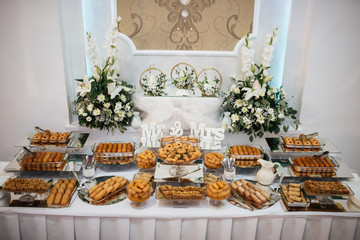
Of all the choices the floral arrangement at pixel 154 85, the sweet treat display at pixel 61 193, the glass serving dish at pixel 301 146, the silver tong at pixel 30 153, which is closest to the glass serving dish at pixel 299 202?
the glass serving dish at pixel 301 146

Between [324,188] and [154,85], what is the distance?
183 centimetres

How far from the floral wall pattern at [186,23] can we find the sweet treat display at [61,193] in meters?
1.56

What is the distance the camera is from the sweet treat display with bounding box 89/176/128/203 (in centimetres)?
233

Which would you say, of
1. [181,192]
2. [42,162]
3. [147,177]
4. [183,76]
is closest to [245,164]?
[181,192]

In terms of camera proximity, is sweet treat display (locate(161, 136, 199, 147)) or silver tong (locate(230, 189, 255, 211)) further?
sweet treat display (locate(161, 136, 199, 147))

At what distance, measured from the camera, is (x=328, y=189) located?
7.95 ft

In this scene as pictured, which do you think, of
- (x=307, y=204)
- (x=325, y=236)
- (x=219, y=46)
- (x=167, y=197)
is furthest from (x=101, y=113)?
(x=325, y=236)

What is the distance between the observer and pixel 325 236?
2.31m

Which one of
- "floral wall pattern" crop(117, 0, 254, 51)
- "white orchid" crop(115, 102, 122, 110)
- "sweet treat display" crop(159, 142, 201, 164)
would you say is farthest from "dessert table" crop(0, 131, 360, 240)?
"floral wall pattern" crop(117, 0, 254, 51)

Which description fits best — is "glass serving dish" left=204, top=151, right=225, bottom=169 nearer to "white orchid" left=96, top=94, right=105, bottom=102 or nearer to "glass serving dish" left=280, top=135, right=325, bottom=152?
"glass serving dish" left=280, top=135, right=325, bottom=152

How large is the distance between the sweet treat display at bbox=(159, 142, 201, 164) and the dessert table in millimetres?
400

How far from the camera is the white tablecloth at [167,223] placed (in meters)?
2.23

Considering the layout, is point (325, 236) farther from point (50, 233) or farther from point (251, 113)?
point (50, 233)

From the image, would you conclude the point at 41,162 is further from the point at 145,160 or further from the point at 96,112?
the point at 145,160
